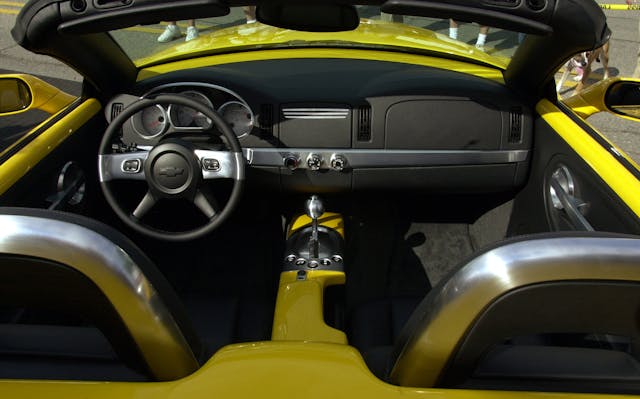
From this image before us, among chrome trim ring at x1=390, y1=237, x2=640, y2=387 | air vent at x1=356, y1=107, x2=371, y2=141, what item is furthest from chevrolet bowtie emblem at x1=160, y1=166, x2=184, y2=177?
chrome trim ring at x1=390, y1=237, x2=640, y2=387

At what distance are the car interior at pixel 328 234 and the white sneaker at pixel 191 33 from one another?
211mm

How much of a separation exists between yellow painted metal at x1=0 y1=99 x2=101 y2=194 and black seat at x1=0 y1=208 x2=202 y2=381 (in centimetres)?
85

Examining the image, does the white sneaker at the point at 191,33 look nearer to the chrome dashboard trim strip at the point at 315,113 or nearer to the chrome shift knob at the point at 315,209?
the chrome dashboard trim strip at the point at 315,113

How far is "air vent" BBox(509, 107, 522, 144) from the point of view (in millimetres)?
2516

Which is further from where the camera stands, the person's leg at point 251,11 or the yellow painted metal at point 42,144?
the yellow painted metal at point 42,144

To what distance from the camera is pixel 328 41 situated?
2703 millimetres

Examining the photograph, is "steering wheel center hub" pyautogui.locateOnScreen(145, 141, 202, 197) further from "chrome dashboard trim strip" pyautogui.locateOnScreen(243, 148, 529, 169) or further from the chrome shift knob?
the chrome shift knob

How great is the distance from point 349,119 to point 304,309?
97 centimetres

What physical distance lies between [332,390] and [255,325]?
1313 mm

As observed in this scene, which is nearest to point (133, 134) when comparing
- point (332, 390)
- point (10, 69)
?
point (332, 390)

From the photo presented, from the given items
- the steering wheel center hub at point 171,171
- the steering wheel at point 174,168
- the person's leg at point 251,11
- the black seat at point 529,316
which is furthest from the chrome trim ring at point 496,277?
the steering wheel center hub at point 171,171

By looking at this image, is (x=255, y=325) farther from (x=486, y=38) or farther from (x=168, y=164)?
(x=486, y=38)

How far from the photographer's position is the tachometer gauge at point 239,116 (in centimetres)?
253

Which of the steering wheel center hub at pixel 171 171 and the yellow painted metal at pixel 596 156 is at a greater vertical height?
the yellow painted metal at pixel 596 156
